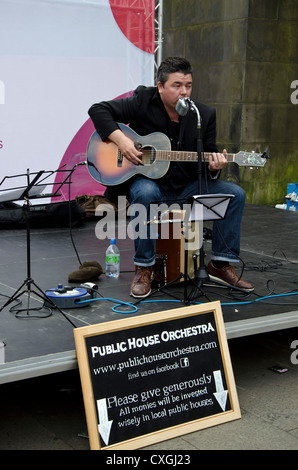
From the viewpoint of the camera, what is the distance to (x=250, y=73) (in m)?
8.78

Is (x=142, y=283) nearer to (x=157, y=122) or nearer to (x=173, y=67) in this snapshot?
(x=157, y=122)

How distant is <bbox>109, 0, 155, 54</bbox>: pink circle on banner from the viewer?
6.74 metres

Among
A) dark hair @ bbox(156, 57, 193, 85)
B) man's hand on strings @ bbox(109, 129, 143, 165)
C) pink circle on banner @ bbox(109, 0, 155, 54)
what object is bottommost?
man's hand on strings @ bbox(109, 129, 143, 165)

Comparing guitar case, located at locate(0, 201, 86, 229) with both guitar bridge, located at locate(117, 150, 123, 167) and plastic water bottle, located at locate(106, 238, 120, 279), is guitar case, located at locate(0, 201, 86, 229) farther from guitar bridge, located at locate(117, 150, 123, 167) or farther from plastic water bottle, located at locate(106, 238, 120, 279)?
guitar bridge, located at locate(117, 150, 123, 167)

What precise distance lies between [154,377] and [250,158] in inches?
71.5

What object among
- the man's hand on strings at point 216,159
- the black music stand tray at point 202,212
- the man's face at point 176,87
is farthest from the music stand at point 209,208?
the man's face at point 176,87

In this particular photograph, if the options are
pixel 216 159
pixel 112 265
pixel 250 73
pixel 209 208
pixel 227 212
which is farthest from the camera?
pixel 250 73

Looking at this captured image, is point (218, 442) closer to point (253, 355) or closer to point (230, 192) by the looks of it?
point (253, 355)

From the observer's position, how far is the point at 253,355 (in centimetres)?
392

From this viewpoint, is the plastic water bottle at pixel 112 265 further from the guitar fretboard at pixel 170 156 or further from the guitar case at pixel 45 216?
the guitar case at pixel 45 216

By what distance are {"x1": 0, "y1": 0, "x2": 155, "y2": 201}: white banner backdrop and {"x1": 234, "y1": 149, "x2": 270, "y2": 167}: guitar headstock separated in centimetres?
279

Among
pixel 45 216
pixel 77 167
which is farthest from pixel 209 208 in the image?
pixel 77 167

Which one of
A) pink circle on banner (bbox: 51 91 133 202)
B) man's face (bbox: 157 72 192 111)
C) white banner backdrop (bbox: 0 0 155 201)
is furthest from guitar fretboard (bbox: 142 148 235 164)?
pink circle on banner (bbox: 51 91 133 202)

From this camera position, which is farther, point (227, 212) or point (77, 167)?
point (77, 167)
